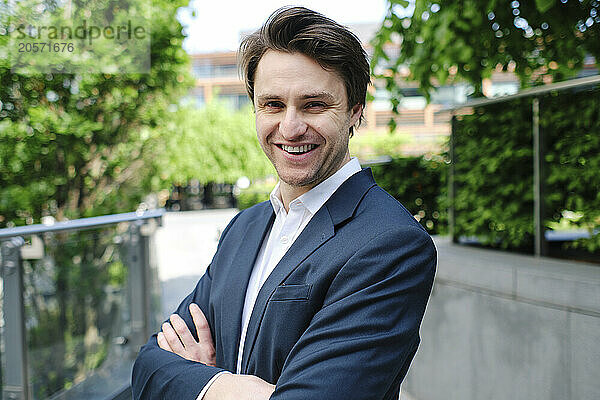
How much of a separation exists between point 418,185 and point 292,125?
527 centimetres

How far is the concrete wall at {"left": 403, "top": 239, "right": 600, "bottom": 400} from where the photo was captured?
3416 mm

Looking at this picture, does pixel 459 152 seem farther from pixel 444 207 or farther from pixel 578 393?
pixel 578 393

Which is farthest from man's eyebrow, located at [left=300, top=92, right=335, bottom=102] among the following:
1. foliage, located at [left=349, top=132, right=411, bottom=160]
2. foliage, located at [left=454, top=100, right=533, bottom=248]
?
foliage, located at [left=349, top=132, right=411, bottom=160]

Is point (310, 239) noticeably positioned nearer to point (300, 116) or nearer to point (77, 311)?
point (300, 116)

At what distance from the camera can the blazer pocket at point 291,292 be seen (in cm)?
150

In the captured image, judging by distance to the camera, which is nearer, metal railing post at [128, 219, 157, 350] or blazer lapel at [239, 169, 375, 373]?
blazer lapel at [239, 169, 375, 373]

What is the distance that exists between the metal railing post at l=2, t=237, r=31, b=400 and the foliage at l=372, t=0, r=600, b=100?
3067mm

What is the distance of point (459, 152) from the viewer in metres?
5.38

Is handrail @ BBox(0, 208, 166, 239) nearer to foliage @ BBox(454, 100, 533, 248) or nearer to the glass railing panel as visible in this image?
the glass railing panel

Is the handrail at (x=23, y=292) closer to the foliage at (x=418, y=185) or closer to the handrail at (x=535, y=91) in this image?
the foliage at (x=418, y=185)

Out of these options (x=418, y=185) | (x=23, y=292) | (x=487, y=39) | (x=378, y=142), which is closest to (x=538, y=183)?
(x=487, y=39)

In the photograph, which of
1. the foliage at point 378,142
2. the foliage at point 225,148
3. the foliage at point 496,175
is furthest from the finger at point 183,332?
the foliage at point 378,142

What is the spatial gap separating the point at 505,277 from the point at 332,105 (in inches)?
113
